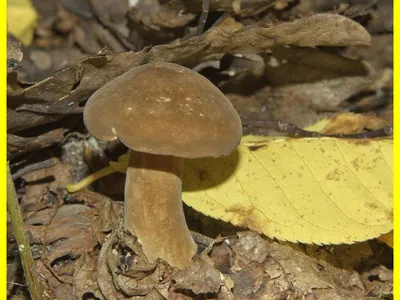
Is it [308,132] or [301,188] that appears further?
[308,132]

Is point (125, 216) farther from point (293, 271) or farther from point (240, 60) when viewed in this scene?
point (240, 60)

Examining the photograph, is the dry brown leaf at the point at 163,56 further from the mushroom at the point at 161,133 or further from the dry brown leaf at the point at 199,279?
the dry brown leaf at the point at 199,279

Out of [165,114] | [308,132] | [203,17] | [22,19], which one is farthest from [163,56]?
[22,19]

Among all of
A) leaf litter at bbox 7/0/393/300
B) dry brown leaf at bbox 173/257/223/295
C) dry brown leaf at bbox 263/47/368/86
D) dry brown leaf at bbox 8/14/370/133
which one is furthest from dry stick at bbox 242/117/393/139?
dry brown leaf at bbox 173/257/223/295

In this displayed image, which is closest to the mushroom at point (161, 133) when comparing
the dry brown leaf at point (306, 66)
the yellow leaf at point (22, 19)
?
the dry brown leaf at point (306, 66)

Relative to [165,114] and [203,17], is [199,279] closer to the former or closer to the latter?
[165,114]

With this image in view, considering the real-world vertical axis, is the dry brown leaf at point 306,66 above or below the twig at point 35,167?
above
